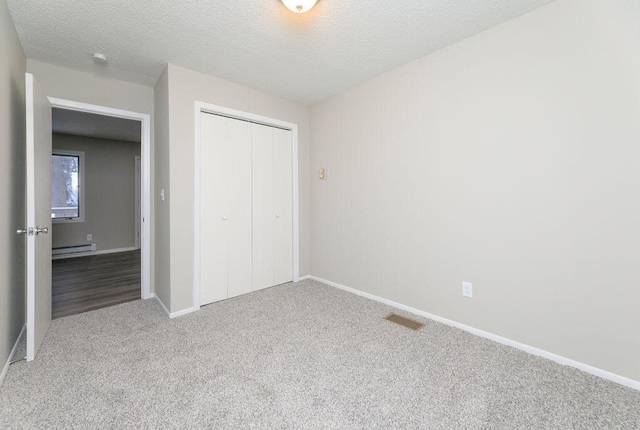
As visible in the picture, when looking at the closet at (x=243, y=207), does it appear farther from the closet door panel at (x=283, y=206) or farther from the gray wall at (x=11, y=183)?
the gray wall at (x=11, y=183)

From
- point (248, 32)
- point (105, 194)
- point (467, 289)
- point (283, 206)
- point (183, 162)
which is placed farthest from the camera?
point (105, 194)

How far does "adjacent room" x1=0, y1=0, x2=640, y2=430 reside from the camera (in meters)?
1.53

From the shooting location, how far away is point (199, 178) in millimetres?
2730

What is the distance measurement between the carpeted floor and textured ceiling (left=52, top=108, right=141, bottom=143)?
3.21 meters

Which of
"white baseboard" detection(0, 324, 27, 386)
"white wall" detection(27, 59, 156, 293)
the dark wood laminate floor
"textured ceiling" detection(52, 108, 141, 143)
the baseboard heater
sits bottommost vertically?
"white baseboard" detection(0, 324, 27, 386)

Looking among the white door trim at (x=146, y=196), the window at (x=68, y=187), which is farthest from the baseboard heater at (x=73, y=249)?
the white door trim at (x=146, y=196)

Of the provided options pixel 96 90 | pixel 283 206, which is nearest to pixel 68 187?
pixel 96 90

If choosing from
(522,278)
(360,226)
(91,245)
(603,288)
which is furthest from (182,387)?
(91,245)

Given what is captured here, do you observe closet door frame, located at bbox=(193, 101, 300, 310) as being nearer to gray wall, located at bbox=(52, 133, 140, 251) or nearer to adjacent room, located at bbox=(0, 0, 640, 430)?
adjacent room, located at bbox=(0, 0, 640, 430)

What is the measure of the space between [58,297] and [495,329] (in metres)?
4.47

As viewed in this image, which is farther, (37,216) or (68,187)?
(68,187)

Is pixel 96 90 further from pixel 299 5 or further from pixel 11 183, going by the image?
pixel 299 5

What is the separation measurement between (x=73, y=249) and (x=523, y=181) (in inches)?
284

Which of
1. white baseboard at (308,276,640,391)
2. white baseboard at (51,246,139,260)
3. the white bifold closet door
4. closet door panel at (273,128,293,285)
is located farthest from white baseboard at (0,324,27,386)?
white baseboard at (51,246,139,260)
